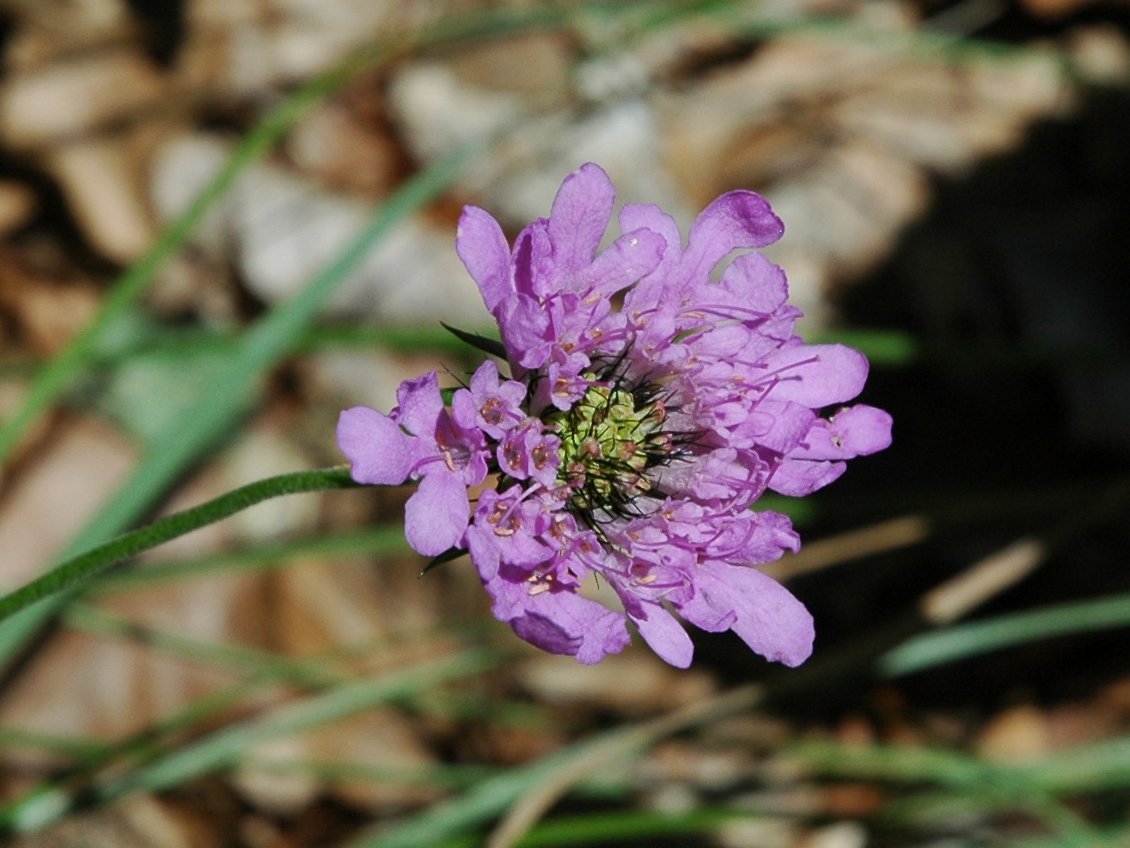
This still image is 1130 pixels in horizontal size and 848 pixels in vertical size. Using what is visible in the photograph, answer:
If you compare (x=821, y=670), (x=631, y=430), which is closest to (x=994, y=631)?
(x=821, y=670)

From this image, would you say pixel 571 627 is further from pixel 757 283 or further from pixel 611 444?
pixel 757 283

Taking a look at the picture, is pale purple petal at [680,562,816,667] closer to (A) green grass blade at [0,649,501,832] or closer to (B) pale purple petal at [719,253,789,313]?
(B) pale purple petal at [719,253,789,313]

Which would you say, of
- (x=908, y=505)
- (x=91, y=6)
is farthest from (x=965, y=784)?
(x=91, y=6)

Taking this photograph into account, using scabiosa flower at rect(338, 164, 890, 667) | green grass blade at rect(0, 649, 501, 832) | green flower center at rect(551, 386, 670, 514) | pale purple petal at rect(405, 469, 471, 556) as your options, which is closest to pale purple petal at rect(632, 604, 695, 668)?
scabiosa flower at rect(338, 164, 890, 667)

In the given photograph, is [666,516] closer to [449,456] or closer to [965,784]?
[449,456]

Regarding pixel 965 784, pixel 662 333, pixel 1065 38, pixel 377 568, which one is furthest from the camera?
pixel 1065 38

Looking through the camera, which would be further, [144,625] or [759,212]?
[144,625]
